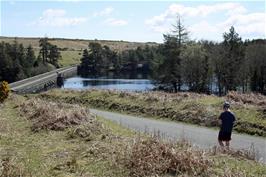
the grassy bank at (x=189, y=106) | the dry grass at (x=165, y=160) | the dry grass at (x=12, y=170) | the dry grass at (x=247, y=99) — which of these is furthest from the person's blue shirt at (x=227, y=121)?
the dry grass at (x=247, y=99)

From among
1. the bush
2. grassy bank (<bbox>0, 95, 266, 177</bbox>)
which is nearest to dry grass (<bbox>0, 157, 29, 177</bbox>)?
grassy bank (<bbox>0, 95, 266, 177</bbox>)

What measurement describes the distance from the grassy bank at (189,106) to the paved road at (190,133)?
1.00 meters

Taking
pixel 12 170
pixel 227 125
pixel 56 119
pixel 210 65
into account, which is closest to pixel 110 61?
pixel 210 65

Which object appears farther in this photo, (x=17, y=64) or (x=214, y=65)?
(x=17, y=64)

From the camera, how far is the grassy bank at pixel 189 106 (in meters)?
21.3

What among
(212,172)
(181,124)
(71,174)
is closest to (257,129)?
(181,124)

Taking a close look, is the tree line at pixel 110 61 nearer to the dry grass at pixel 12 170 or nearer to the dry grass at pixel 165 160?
the dry grass at pixel 165 160

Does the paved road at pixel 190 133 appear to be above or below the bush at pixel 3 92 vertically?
below

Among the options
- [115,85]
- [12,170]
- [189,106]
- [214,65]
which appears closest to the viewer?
[12,170]

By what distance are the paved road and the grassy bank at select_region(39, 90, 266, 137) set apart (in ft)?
3.28

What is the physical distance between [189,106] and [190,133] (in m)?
5.95

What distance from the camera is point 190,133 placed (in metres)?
20.2

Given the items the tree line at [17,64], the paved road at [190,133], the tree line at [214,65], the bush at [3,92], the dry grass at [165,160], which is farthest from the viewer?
the tree line at [17,64]

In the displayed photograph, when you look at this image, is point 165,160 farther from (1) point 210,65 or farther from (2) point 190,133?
(1) point 210,65
